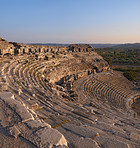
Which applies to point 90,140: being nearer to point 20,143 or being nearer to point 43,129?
point 43,129

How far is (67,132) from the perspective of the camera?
396cm

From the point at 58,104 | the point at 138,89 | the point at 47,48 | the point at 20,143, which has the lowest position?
the point at 138,89

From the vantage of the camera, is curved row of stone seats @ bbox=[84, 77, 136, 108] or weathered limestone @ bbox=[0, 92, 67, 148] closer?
weathered limestone @ bbox=[0, 92, 67, 148]

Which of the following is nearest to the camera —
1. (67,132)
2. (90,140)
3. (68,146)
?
(68,146)

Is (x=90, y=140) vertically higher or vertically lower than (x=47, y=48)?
lower

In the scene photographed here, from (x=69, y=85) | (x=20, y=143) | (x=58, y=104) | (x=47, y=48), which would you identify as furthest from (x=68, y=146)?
(x=47, y=48)

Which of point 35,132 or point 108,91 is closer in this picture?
point 35,132

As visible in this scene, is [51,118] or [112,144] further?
[51,118]

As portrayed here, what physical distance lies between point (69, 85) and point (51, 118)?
10595 mm

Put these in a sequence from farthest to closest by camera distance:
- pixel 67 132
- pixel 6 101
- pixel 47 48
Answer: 1. pixel 47 48
2. pixel 6 101
3. pixel 67 132

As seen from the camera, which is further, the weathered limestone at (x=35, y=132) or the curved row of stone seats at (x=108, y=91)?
the curved row of stone seats at (x=108, y=91)

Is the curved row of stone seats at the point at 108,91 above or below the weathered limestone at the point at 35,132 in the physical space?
below

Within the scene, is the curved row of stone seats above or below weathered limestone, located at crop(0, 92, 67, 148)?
below

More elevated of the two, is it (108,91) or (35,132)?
(35,132)
